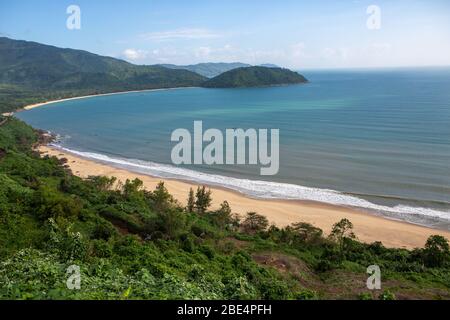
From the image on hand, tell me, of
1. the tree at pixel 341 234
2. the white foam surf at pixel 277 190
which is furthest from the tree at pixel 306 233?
the white foam surf at pixel 277 190

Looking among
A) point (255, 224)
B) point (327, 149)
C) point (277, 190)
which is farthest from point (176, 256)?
point (327, 149)

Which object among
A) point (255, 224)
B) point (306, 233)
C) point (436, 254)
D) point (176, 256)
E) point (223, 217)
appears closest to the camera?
point (176, 256)

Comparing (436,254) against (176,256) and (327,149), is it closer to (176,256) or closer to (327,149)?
(176,256)

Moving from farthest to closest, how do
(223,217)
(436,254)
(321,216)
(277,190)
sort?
(277,190) → (321,216) → (223,217) → (436,254)

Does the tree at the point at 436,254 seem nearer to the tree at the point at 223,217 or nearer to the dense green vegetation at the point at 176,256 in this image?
the dense green vegetation at the point at 176,256

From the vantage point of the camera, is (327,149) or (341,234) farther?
(327,149)

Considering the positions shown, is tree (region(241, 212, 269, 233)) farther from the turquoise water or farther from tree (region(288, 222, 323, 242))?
the turquoise water
